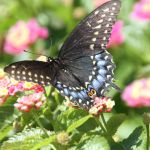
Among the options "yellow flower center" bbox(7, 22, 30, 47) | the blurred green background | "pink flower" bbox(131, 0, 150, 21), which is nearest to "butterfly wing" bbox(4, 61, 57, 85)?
the blurred green background

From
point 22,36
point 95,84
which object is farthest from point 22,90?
point 22,36

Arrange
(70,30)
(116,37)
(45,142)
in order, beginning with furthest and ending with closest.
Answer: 1. (70,30)
2. (116,37)
3. (45,142)

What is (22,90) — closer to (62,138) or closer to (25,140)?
(25,140)

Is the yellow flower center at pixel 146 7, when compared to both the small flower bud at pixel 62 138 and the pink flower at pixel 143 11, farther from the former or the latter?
the small flower bud at pixel 62 138

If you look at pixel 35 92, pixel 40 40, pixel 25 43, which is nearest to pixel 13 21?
pixel 40 40

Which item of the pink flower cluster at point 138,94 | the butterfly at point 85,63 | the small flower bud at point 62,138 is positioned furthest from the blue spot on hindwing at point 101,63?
the pink flower cluster at point 138,94

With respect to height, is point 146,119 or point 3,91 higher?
point 3,91

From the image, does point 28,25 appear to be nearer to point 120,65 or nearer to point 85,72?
point 120,65
